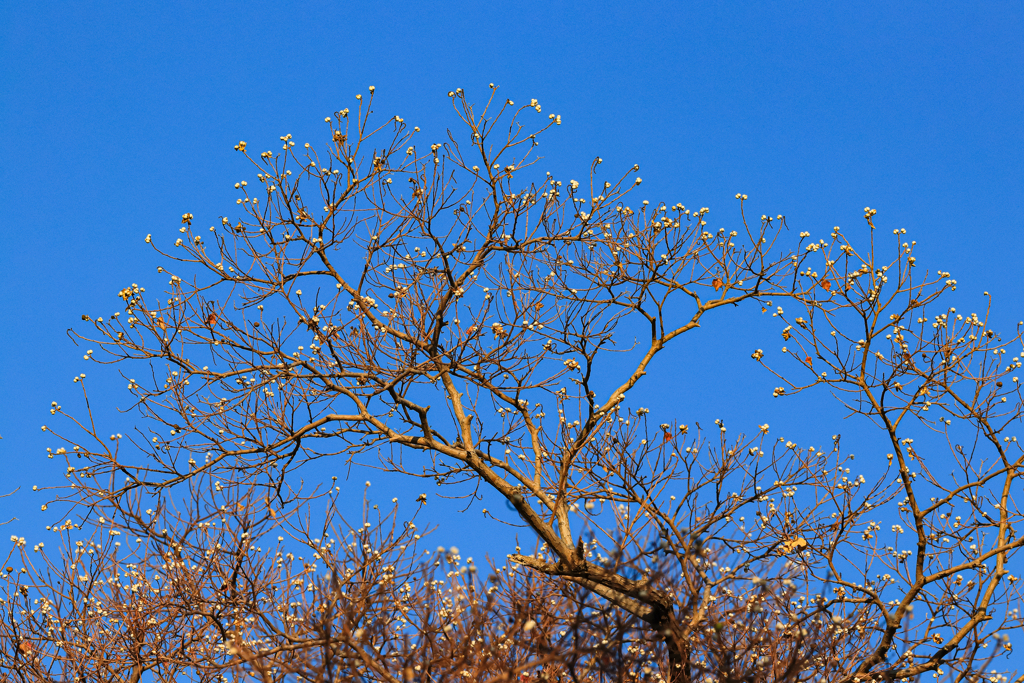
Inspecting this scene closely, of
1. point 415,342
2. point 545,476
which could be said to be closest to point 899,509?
point 545,476

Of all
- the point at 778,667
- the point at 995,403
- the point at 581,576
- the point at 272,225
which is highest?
the point at 272,225

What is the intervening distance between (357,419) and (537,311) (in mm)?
2029

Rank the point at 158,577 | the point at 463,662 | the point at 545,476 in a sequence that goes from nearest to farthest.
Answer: the point at 463,662, the point at 545,476, the point at 158,577

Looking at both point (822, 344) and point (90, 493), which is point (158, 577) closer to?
point (90, 493)

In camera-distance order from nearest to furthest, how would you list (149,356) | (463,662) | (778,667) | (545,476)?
1. (463,662)
2. (778,667)
3. (149,356)
4. (545,476)

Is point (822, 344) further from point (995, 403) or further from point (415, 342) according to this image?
point (415, 342)

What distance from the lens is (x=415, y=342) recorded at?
7.13 metres

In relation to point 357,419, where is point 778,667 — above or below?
below

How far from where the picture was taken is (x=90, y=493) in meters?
7.34

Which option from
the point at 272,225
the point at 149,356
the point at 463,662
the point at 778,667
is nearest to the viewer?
the point at 463,662

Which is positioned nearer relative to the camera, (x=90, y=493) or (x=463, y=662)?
(x=463, y=662)

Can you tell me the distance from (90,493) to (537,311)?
4599mm

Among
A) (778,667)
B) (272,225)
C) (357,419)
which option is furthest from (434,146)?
(778,667)

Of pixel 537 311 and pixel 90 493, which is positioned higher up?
pixel 537 311
